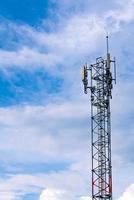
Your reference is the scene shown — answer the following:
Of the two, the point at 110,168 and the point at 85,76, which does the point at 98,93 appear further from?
→ the point at 110,168

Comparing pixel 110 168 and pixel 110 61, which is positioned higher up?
pixel 110 61

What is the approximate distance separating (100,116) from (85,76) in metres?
6.94

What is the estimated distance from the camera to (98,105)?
121500mm

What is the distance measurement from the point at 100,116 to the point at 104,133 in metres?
2.73

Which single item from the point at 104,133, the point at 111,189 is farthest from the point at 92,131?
the point at 111,189

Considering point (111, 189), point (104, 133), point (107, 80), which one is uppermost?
point (107, 80)

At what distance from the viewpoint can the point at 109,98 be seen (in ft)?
398

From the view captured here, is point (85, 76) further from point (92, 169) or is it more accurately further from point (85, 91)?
point (92, 169)

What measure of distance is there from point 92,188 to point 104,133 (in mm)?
8937

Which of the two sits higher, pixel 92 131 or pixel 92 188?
pixel 92 131

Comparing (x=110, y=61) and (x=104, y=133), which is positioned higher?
(x=110, y=61)

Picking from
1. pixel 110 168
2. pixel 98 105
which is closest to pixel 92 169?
pixel 110 168

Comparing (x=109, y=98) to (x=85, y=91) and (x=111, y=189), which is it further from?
(x=111, y=189)

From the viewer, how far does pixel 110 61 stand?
12119cm
